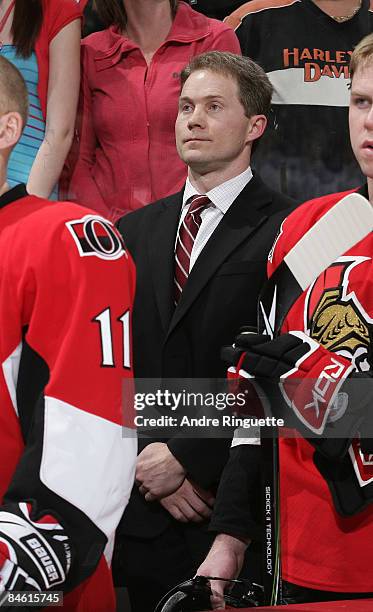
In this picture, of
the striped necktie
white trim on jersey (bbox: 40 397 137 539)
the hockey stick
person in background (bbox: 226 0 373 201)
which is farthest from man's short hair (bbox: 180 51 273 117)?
white trim on jersey (bbox: 40 397 137 539)

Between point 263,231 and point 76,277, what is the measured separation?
24.7 inches

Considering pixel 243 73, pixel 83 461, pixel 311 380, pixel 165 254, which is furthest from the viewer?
pixel 243 73

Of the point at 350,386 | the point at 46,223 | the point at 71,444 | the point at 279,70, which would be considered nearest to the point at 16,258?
the point at 46,223

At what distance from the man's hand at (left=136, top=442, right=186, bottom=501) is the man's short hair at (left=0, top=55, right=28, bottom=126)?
22.9 inches

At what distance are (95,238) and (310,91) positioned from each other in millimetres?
958

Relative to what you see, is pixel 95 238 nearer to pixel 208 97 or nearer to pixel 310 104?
pixel 208 97

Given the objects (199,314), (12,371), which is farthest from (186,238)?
(12,371)

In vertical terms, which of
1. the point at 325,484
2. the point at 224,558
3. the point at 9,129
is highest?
the point at 9,129

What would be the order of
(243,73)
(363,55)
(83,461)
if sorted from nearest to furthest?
1. (83,461)
2. (363,55)
3. (243,73)

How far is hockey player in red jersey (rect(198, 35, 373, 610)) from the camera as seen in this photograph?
1224 millimetres

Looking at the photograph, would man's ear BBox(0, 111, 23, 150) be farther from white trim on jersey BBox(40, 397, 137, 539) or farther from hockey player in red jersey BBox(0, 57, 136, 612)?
white trim on jersey BBox(40, 397, 137, 539)

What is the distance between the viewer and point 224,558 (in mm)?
1408

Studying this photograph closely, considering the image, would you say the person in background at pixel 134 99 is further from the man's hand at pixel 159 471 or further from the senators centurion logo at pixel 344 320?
the senators centurion logo at pixel 344 320

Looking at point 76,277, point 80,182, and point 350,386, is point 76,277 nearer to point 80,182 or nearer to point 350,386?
point 350,386
